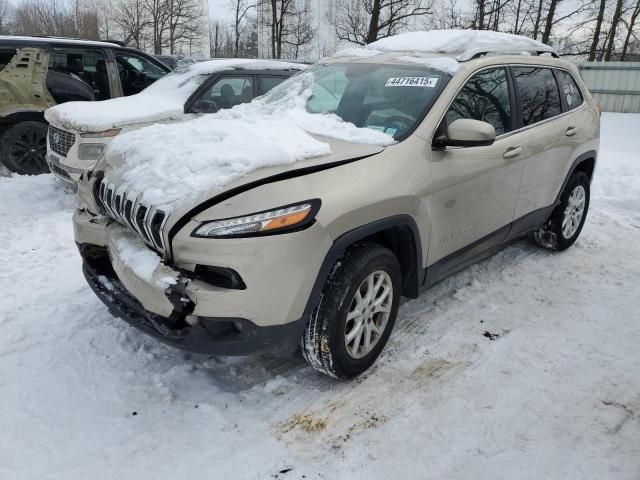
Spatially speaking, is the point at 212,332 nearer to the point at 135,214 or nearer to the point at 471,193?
the point at 135,214

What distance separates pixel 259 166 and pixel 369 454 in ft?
4.74

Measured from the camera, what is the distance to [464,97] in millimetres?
3359

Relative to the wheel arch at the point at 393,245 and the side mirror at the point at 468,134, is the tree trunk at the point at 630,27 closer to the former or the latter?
the side mirror at the point at 468,134

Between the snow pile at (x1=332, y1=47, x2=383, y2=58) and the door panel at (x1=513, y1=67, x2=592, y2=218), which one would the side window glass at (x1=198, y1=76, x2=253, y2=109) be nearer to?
the snow pile at (x1=332, y1=47, x2=383, y2=58)

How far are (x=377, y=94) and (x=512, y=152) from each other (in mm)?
1070

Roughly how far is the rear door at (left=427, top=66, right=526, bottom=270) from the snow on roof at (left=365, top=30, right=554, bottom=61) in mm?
182

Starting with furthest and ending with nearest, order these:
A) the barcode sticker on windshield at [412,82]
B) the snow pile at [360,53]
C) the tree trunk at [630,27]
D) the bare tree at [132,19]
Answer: the bare tree at [132,19] → the tree trunk at [630,27] → the snow pile at [360,53] → the barcode sticker on windshield at [412,82]

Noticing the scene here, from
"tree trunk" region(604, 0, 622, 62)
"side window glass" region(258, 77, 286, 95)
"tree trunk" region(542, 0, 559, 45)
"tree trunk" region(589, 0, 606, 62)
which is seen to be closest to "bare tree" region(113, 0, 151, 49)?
"tree trunk" region(542, 0, 559, 45)

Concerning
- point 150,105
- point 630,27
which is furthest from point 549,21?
point 150,105

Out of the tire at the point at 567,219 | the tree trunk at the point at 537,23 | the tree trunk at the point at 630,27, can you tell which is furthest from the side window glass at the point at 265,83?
the tree trunk at the point at 630,27

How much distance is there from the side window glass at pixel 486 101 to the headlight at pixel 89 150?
399 cm

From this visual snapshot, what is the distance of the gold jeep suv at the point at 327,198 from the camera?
2.35 metres

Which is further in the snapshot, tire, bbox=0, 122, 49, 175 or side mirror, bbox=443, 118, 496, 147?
tire, bbox=0, 122, 49, 175

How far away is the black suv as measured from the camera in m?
6.65
